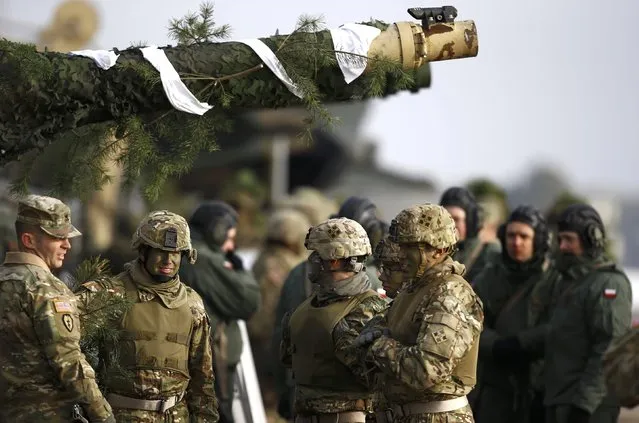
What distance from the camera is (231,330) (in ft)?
51.2

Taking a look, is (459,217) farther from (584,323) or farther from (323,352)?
(323,352)

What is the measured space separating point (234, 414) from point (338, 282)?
4573mm

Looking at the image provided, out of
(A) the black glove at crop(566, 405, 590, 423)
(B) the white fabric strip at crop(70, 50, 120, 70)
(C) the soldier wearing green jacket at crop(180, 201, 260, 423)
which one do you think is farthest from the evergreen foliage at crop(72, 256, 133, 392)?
(A) the black glove at crop(566, 405, 590, 423)

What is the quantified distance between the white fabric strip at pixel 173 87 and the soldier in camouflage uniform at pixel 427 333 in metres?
1.39

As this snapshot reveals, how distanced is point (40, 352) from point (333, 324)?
200 cm

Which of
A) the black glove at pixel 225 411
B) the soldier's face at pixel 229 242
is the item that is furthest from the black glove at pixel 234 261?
the black glove at pixel 225 411

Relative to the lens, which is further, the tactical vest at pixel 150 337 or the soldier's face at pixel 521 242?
the soldier's face at pixel 521 242

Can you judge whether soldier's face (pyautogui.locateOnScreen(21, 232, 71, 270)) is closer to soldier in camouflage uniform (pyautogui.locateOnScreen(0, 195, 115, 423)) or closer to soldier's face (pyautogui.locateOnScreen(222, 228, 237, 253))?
soldier in camouflage uniform (pyautogui.locateOnScreen(0, 195, 115, 423))

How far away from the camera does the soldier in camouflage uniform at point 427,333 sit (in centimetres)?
996

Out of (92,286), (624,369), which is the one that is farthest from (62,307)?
(624,369)

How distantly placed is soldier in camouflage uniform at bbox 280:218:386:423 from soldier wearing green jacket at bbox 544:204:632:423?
3098mm

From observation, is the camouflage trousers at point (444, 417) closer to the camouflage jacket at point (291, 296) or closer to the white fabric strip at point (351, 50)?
the white fabric strip at point (351, 50)

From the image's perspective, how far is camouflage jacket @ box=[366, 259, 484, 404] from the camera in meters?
9.94

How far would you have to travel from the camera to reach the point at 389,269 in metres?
11.5
